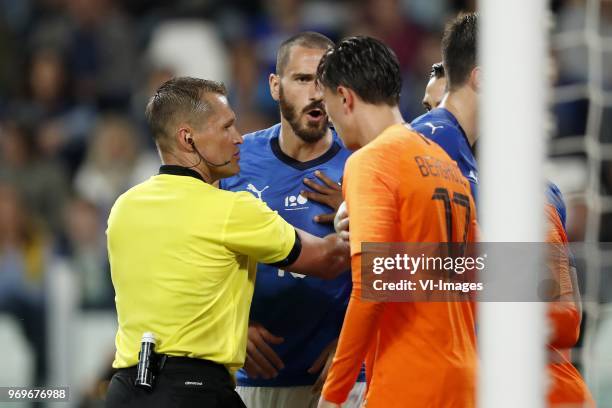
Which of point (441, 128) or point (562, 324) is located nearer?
point (562, 324)

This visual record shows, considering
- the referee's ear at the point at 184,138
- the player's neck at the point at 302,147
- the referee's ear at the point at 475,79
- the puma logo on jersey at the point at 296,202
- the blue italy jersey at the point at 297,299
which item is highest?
the referee's ear at the point at 475,79

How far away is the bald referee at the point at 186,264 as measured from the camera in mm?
3184

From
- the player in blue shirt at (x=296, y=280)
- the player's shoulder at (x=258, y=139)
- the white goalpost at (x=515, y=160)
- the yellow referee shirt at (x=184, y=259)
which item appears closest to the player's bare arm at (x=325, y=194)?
the player in blue shirt at (x=296, y=280)

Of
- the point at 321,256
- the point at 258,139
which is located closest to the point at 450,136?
the point at 321,256

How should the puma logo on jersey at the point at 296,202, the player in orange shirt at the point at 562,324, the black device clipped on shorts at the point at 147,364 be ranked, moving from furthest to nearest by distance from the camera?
the puma logo on jersey at the point at 296,202 → the player in orange shirt at the point at 562,324 → the black device clipped on shorts at the point at 147,364

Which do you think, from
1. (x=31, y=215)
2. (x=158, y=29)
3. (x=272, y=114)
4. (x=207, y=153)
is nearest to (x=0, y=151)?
(x=31, y=215)

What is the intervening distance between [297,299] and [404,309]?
3.58 ft

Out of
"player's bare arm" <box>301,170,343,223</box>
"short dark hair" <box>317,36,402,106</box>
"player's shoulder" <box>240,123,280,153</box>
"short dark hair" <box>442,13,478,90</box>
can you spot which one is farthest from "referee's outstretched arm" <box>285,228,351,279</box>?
"player's shoulder" <box>240,123,280,153</box>

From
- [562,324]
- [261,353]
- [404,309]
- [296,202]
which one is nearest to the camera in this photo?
[404,309]

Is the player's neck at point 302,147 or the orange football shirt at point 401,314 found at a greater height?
the player's neck at point 302,147

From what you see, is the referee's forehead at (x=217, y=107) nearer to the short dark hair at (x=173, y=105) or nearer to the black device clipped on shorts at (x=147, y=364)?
the short dark hair at (x=173, y=105)

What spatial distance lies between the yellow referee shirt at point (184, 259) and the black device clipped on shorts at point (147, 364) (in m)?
0.03

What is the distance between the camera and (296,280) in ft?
13.3

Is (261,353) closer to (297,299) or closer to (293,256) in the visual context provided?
(297,299)
